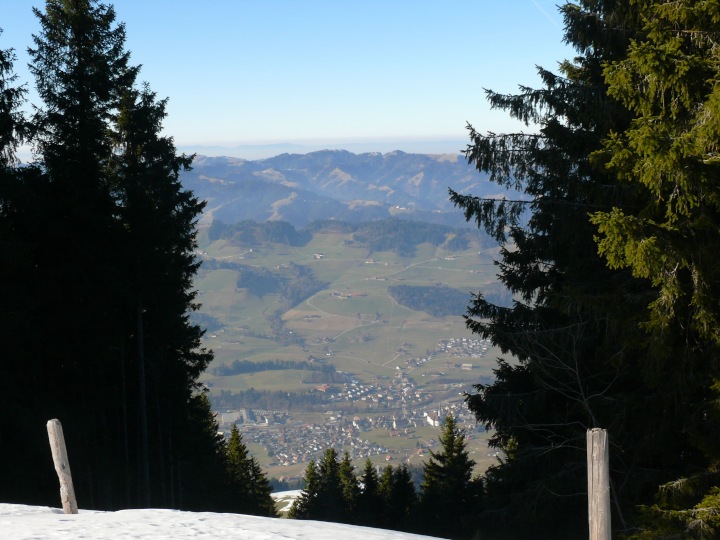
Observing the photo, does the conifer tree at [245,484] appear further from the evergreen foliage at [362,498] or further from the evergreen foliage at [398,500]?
the evergreen foliage at [398,500]

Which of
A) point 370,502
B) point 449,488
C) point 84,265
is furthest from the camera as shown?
point 370,502

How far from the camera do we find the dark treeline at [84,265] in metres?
13.8

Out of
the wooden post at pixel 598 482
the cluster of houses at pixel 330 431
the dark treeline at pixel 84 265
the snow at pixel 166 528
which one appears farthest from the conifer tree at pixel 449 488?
the cluster of houses at pixel 330 431

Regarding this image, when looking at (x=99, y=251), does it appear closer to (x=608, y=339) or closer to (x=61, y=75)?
(x=61, y=75)

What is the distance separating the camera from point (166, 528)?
6.36 m

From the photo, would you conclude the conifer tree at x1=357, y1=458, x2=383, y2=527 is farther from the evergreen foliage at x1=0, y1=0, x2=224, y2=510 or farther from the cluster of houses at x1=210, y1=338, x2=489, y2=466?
the cluster of houses at x1=210, y1=338, x2=489, y2=466

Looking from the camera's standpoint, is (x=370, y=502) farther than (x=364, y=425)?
No

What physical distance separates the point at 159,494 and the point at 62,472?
56.0 feet

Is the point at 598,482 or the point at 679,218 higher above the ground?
the point at 679,218

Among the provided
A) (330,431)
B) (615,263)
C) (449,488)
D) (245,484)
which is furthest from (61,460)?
(330,431)

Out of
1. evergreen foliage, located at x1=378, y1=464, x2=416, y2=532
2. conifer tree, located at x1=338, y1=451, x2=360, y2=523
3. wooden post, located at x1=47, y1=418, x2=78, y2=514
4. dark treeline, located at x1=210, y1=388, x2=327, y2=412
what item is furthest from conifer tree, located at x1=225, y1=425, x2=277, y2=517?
dark treeline, located at x1=210, y1=388, x2=327, y2=412

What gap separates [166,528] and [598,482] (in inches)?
151

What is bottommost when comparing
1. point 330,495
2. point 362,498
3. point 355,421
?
point 355,421

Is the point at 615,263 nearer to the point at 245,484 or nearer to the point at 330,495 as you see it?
the point at 330,495
